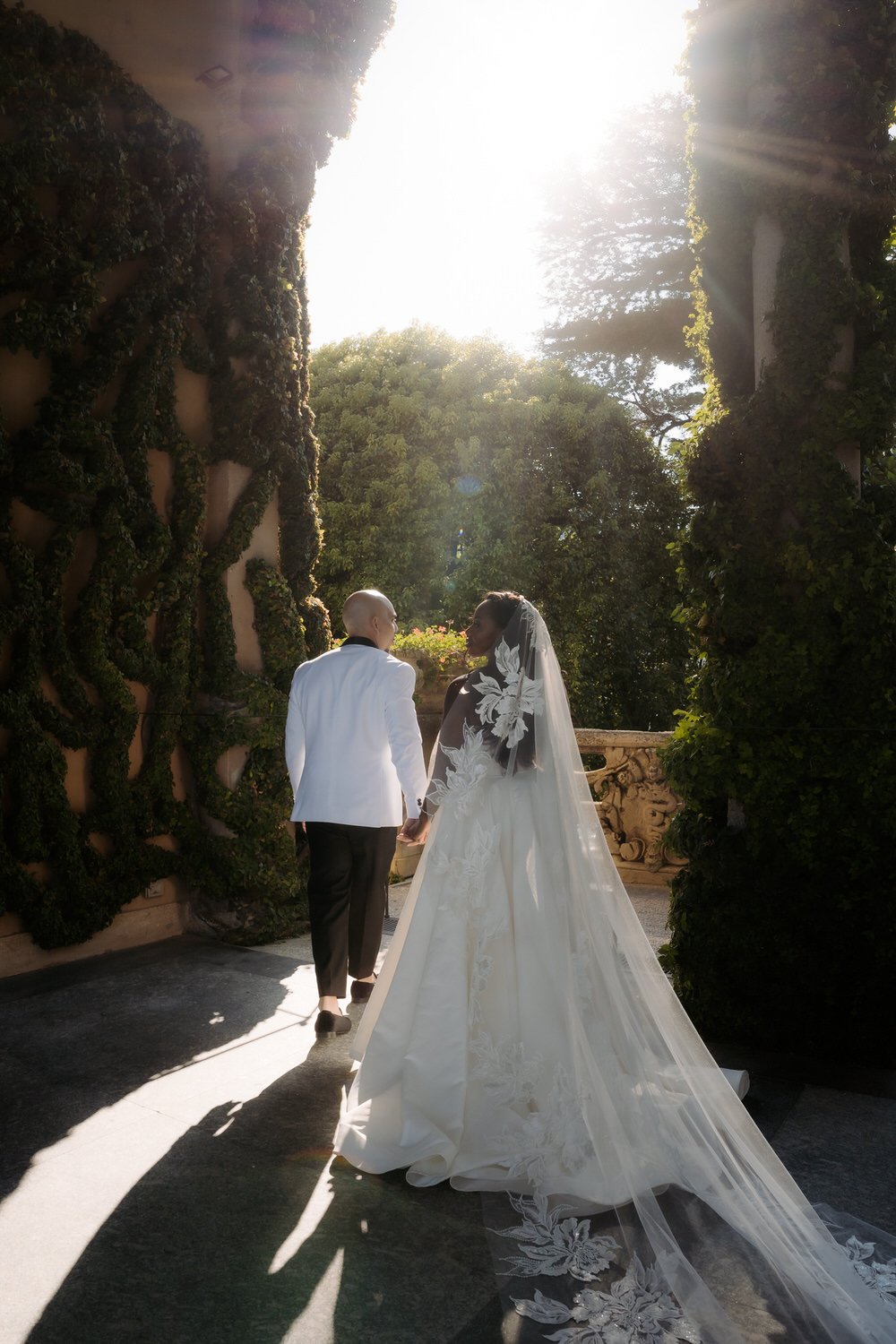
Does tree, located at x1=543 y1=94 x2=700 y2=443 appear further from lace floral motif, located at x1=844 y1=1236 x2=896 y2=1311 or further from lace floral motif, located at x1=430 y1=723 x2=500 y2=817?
lace floral motif, located at x1=844 y1=1236 x2=896 y2=1311

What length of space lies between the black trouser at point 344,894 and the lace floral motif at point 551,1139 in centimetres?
154

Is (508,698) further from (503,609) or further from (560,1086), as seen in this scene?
(560,1086)

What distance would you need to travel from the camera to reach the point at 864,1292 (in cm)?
219

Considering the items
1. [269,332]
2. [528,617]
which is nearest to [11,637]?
[269,332]

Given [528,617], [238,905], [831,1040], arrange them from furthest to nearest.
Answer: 1. [238,905]
2. [831,1040]
3. [528,617]

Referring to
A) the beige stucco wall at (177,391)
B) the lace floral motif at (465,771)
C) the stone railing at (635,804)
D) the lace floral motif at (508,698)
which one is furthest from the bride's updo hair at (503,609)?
the stone railing at (635,804)

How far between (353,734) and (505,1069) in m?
1.73

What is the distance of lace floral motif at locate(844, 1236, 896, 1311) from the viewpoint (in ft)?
7.32

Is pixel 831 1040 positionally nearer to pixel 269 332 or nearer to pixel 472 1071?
pixel 472 1071

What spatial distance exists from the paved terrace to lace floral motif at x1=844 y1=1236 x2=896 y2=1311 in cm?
27

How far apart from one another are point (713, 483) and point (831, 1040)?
2.45m

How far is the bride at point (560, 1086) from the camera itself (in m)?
2.25

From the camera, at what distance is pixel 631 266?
1563 centimetres

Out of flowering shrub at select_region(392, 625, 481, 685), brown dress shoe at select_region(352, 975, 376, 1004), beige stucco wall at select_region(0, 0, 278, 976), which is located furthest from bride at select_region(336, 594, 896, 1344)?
flowering shrub at select_region(392, 625, 481, 685)
